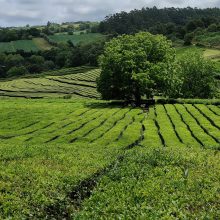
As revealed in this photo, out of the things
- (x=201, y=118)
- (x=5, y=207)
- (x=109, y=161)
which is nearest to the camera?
(x=5, y=207)

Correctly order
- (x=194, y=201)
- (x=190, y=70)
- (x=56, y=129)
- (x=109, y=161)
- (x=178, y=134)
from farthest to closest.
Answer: (x=190, y=70) → (x=56, y=129) → (x=178, y=134) → (x=109, y=161) → (x=194, y=201)

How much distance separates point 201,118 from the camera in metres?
63.0

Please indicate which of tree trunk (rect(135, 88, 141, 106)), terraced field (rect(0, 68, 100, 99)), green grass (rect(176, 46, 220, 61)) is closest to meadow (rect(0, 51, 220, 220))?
tree trunk (rect(135, 88, 141, 106))

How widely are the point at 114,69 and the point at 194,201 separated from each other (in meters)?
61.9

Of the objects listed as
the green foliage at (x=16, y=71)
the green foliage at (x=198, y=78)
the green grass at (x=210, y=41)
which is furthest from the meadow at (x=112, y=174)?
the green foliage at (x=16, y=71)

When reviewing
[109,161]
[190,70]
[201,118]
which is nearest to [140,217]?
[109,161]

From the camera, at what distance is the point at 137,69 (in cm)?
8044

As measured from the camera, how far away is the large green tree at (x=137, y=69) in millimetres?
79375

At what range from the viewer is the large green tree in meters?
79.4

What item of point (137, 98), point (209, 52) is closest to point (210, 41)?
point (209, 52)

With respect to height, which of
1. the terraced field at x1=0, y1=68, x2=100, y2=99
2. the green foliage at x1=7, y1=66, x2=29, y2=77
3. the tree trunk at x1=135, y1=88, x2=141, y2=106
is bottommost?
the green foliage at x1=7, y1=66, x2=29, y2=77

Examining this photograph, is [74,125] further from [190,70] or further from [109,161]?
[190,70]

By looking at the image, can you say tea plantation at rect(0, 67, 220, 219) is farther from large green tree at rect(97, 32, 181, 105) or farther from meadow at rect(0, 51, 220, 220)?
large green tree at rect(97, 32, 181, 105)

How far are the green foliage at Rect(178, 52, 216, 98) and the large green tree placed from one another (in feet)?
56.8
